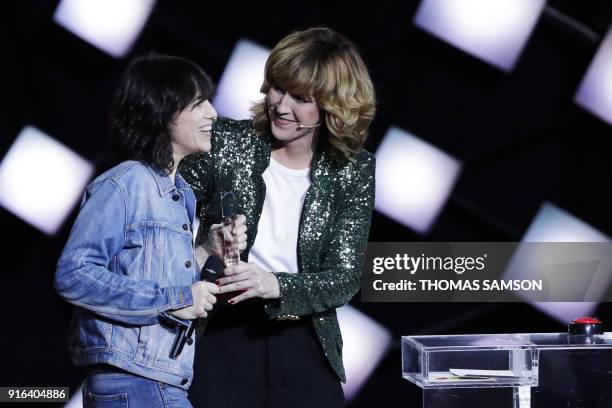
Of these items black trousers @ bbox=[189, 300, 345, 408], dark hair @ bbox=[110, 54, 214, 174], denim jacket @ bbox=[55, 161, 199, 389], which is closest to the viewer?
denim jacket @ bbox=[55, 161, 199, 389]

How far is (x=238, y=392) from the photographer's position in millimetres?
2023

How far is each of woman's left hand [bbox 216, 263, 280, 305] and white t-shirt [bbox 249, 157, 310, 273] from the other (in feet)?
0.34

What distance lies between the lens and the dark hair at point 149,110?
1.76 meters

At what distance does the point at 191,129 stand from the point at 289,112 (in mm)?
318

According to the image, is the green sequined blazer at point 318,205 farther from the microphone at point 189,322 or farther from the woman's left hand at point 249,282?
the microphone at point 189,322

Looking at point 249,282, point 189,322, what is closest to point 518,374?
point 249,282

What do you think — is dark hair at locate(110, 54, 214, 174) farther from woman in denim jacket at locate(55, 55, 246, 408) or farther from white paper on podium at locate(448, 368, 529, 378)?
white paper on podium at locate(448, 368, 529, 378)

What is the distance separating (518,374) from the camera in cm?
225

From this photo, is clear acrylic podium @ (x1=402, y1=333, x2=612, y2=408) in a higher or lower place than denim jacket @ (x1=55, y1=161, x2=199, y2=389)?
higher

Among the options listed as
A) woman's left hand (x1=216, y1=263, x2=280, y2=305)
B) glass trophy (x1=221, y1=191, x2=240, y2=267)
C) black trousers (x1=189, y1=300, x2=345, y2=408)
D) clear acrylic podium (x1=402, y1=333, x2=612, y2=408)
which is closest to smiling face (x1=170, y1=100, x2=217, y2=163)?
glass trophy (x1=221, y1=191, x2=240, y2=267)

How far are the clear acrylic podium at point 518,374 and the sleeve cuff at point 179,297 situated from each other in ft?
2.33

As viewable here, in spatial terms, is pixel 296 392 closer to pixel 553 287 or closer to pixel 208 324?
pixel 208 324

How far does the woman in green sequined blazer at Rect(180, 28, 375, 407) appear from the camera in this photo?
203 centimetres

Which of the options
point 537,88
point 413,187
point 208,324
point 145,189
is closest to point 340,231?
point 208,324
